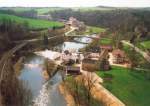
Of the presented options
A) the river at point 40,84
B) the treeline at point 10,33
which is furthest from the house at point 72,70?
the treeline at point 10,33

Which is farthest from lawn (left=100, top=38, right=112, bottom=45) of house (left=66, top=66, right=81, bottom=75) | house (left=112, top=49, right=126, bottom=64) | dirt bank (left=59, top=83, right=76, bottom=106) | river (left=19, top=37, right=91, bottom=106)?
dirt bank (left=59, top=83, right=76, bottom=106)

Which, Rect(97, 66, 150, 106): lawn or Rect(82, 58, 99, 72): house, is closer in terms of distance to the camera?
Rect(97, 66, 150, 106): lawn

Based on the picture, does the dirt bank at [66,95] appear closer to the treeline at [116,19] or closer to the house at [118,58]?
the house at [118,58]

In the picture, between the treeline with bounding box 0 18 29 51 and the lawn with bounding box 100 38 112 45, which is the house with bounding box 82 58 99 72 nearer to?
the treeline with bounding box 0 18 29 51

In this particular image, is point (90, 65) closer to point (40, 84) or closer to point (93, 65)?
point (93, 65)

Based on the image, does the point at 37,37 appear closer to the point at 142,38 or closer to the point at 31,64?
the point at 142,38

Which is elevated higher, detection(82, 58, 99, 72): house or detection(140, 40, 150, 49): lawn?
detection(82, 58, 99, 72): house
